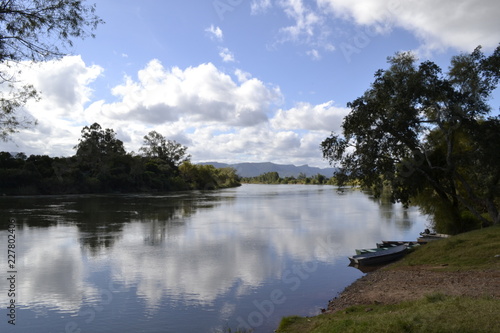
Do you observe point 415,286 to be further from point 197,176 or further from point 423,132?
point 197,176

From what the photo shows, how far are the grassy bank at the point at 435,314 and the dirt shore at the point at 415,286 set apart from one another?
0.64m

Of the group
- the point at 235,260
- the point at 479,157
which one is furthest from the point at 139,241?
the point at 479,157

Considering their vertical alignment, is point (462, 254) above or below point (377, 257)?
above

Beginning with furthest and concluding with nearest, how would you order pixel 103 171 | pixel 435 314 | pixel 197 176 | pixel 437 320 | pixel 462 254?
1. pixel 197 176
2. pixel 103 171
3. pixel 462 254
4. pixel 435 314
5. pixel 437 320

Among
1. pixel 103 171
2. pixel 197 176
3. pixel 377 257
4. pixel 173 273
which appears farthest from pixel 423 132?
pixel 197 176

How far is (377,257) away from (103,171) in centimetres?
8753

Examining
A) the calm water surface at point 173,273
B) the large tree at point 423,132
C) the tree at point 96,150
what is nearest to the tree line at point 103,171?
the tree at point 96,150

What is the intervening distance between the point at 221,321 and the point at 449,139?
18.1 m

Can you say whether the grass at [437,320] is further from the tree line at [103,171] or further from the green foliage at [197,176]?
the green foliage at [197,176]

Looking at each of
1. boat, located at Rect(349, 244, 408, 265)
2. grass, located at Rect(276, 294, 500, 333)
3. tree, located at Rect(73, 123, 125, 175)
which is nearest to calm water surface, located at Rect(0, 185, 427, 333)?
boat, located at Rect(349, 244, 408, 265)

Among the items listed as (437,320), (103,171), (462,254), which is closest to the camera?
(437,320)

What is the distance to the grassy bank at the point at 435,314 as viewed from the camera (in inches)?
268

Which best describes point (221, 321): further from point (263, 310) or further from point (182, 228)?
point (182, 228)

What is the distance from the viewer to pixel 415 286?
1341cm
